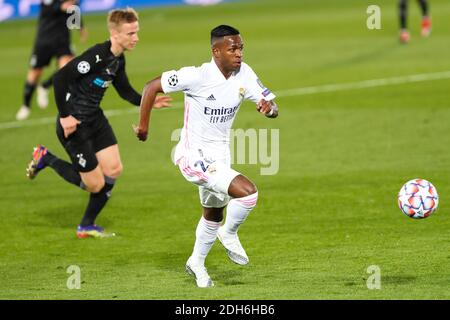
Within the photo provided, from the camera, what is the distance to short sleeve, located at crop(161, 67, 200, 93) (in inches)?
360

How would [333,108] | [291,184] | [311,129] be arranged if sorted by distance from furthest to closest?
[333,108], [311,129], [291,184]

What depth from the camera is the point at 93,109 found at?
37.6 feet

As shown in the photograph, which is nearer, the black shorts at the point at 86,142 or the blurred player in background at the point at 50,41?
the black shorts at the point at 86,142

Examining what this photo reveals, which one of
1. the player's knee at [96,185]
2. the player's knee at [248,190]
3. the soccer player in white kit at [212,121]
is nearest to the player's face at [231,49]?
the soccer player in white kit at [212,121]

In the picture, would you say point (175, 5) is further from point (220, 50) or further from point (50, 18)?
point (220, 50)

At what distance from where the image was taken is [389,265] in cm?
970

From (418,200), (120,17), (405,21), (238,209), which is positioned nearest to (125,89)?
(120,17)

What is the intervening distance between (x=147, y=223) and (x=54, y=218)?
126 centimetres

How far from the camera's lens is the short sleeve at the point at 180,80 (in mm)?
9156

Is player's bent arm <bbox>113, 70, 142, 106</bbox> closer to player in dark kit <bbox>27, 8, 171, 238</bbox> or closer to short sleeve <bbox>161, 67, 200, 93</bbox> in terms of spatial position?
player in dark kit <bbox>27, 8, 171, 238</bbox>

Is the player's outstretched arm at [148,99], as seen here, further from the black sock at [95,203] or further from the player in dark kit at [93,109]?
the black sock at [95,203]

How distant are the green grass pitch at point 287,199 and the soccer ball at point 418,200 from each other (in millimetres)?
544

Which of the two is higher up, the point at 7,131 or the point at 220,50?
the point at 220,50
